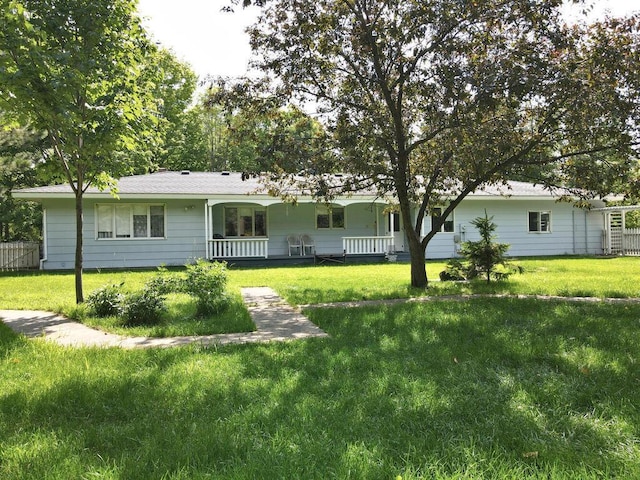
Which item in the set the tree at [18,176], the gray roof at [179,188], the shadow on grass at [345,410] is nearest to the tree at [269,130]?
the gray roof at [179,188]

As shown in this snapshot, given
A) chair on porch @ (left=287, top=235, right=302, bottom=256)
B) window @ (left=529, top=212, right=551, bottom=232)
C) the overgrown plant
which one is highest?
window @ (left=529, top=212, right=551, bottom=232)

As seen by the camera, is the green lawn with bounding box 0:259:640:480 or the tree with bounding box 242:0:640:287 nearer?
the green lawn with bounding box 0:259:640:480

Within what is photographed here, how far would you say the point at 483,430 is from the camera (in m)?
2.89

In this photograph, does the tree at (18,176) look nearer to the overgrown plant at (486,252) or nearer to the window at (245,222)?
the window at (245,222)

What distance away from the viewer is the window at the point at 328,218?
63.3 ft

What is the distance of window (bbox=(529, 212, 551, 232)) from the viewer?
2097 cm

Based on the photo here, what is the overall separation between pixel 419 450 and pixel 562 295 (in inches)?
285

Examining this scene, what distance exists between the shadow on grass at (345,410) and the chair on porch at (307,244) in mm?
13363

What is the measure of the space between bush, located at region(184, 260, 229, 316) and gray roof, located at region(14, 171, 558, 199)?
6857 millimetres

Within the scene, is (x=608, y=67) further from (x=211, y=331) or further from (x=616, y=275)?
(x=211, y=331)

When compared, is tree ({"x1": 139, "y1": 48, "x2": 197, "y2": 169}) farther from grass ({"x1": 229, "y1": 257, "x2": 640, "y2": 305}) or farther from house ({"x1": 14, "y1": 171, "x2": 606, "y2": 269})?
grass ({"x1": 229, "y1": 257, "x2": 640, "y2": 305})

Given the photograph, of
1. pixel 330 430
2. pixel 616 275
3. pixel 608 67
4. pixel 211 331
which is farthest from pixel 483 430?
pixel 616 275

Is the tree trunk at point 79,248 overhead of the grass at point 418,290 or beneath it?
overhead

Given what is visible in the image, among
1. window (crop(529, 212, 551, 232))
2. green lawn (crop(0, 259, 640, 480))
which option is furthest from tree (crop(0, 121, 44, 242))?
window (crop(529, 212, 551, 232))
